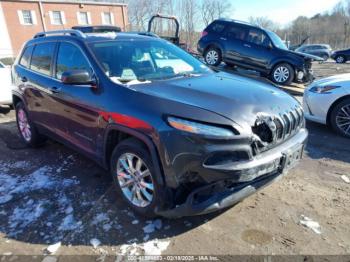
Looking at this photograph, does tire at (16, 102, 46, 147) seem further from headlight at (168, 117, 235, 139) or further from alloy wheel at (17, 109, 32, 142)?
headlight at (168, 117, 235, 139)

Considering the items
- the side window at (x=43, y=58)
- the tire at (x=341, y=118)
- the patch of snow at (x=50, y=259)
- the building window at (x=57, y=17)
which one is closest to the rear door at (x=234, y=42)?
the tire at (x=341, y=118)

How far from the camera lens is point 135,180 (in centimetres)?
292

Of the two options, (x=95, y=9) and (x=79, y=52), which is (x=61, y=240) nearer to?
(x=79, y=52)

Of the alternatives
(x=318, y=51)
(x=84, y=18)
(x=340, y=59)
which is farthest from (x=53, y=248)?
(x=84, y=18)

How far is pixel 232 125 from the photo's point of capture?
2.35m

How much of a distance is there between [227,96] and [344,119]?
11.0ft

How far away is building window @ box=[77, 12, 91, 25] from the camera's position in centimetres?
3356

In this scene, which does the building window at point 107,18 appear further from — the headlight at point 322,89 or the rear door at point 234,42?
the headlight at point 322,89

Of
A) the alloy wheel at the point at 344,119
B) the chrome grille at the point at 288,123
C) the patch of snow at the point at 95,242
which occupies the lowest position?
the patch of snow at the point at 95,242

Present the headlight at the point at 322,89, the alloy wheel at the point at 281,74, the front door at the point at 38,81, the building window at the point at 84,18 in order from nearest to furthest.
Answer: the front door at the point at 38,81 → the headlight at the point at 322,89 → the alloy wheel at the point at 281,74 → the building window at the point at 84,18

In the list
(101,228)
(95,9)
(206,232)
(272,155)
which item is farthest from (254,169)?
(95,9)

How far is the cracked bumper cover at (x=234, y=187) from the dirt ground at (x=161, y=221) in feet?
1.39

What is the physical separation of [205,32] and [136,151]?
9405 mm

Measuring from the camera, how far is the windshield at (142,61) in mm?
3205
